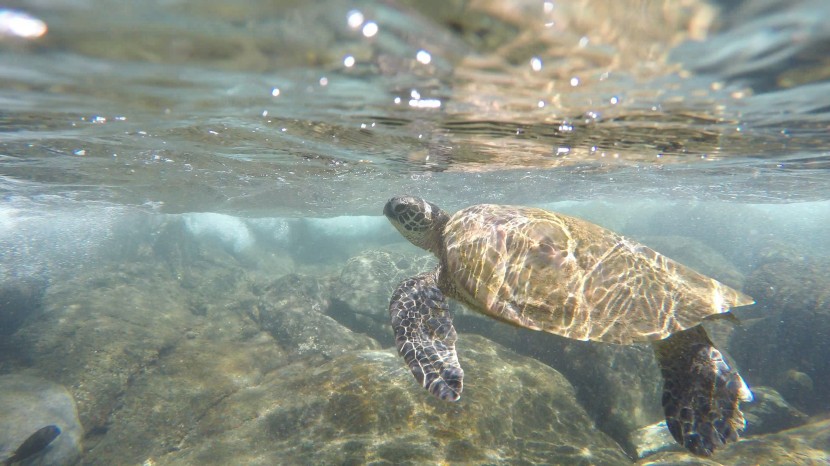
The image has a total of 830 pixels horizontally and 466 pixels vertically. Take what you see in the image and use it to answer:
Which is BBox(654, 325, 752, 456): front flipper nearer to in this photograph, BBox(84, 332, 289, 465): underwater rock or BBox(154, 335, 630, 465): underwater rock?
BBox(154, 335, 630, 465): underwater rock

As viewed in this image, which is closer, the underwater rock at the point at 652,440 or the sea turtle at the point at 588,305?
the sea turtle at the point at 588,305

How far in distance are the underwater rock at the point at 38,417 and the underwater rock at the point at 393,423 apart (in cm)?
334

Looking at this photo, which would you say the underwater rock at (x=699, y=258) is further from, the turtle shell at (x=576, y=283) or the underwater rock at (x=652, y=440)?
the turtle shell at (x=576, y=283)

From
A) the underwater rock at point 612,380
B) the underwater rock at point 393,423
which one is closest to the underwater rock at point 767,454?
the underwater rock at point 393,423

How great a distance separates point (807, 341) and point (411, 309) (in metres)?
15.4

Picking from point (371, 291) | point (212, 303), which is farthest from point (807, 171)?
point (212, 303)

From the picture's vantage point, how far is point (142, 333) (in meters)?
12.1

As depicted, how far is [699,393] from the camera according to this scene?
5086 millimetres

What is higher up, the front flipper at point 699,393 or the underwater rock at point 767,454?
the front flipper at point 699,393

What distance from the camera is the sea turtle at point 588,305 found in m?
4.85

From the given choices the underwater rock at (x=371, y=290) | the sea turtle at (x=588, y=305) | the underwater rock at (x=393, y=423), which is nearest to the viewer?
the sea turtle at (x=588, y=305)

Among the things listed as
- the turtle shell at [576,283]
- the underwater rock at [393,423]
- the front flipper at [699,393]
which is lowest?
the underwater rock at [393,423]

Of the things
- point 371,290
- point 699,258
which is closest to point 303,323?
point 371,290

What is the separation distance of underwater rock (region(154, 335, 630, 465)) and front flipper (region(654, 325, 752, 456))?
134 cm
